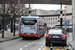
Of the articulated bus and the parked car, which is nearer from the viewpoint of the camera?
the parked car

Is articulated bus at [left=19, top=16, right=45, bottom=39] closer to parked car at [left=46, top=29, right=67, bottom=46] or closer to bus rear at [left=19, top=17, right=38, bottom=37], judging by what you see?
bus rear at [left=19, top=17, right=38, bottom=37]

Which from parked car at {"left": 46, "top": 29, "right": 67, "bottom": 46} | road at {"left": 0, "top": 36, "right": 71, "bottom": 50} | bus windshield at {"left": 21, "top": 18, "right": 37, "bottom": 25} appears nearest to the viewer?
road at {"left": 0, "top": 36, "right": 71, "bottom": 50}

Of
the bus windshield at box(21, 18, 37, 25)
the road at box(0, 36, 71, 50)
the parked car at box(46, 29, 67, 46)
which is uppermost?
the bus windshield at box(21, 18, 37, 25)

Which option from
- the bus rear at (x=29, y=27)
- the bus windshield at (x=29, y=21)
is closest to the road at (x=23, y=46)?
the bus rear at (x=29, y=27)

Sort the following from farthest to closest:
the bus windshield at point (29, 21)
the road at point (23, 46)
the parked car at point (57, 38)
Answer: the bus windshield at point (29, 21)
the parked car at point (57, 38)
the road at point (23, 46)

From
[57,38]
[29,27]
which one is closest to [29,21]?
[29,27]

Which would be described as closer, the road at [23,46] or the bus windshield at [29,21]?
the road at [23,46]

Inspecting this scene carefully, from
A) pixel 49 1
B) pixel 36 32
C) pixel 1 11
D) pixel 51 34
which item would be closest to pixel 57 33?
pixel 51 34

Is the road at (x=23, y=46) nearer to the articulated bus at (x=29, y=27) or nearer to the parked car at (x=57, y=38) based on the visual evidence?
the parked car at (x=57, y=38)

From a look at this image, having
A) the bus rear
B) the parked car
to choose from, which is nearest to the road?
the parked car

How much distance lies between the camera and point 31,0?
31.5 m

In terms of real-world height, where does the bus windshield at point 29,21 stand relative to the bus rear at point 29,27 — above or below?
above

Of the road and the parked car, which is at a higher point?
the parked car

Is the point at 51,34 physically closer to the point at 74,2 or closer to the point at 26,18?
the point at 74,2
